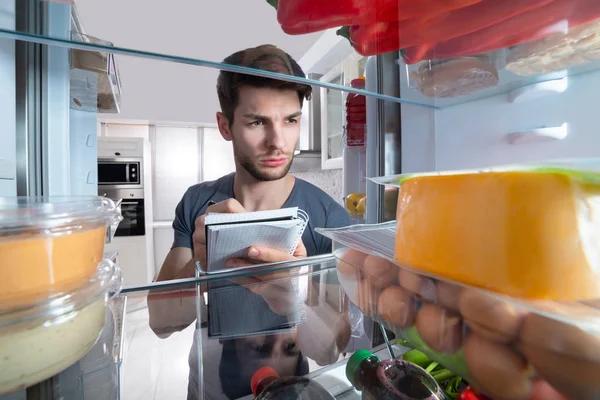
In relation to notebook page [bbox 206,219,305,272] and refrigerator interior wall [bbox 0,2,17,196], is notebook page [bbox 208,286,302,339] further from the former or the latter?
refrigerator interior wall [bbox 0,2,17,196]

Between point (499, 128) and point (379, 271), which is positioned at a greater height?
point (499, 128)

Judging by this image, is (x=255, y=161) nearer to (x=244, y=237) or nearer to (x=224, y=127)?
(x=224, y=127)

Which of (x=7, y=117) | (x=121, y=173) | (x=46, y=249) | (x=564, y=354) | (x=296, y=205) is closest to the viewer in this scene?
(x=564, y=354)

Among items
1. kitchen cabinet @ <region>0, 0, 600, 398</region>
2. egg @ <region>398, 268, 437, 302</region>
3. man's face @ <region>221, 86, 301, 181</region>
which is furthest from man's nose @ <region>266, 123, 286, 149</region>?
egg @ <region>398, 268, 437, 302</region>

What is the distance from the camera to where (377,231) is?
0.41m

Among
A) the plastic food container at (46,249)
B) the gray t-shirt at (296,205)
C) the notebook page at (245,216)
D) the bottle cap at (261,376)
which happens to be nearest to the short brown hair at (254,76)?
the gray t-shirt at (296,205)

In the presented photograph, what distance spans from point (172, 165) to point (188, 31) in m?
0.52

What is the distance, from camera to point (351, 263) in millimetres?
322

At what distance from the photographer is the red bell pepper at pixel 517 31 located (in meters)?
0.33

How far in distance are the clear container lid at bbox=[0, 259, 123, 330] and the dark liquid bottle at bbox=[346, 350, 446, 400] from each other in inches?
11.0

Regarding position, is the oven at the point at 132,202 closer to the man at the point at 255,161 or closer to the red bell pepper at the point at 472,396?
the man at the point at 255,161

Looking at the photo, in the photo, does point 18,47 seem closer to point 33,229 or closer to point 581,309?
point 33,229

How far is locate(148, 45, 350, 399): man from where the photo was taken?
1.51ft

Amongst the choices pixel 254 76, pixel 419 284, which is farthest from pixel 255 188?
pixel 419 284
